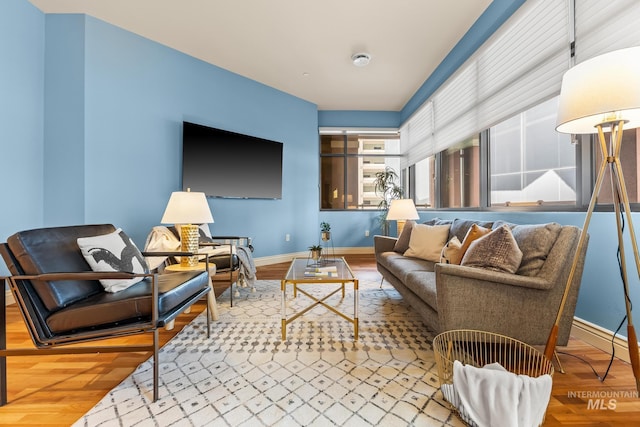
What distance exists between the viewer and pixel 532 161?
2.81 meters

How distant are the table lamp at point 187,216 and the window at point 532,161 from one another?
115 inches

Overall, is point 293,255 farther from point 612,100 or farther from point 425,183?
point 612,100

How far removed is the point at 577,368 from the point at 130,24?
196 inches

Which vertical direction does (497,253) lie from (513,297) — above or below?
above

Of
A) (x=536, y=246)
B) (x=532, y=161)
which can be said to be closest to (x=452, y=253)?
(x=536, y=246)

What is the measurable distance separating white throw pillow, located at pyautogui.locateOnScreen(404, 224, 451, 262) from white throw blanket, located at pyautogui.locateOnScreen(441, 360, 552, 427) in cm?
171

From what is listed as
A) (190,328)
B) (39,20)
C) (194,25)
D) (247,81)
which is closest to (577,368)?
(190,328)

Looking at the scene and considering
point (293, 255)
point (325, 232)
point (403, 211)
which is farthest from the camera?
point (293, 255)

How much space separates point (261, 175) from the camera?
15.4 feet

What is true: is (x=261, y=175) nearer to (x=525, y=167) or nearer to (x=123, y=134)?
(x=123, y=134)

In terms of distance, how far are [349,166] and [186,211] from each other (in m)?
4.33

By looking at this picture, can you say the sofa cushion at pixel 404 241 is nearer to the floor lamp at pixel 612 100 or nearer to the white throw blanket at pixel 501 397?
the floor lamp at pixel 612 100

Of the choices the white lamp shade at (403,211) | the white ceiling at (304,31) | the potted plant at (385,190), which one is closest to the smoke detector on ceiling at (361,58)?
the white ceiling at (304,31)

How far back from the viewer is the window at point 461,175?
11.7 feet
